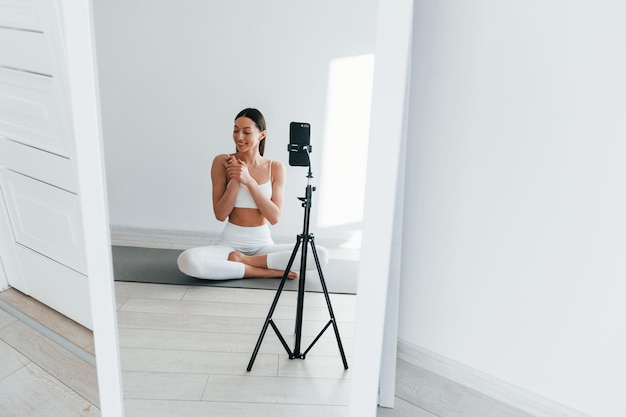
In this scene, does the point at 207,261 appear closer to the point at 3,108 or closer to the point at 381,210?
the point at 381,210

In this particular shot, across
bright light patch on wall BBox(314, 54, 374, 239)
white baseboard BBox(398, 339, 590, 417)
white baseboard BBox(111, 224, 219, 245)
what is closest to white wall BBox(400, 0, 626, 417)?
white baseboard BBox(398, 339, 590, 417)

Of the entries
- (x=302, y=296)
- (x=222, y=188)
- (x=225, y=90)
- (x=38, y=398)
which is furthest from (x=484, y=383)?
(x=38, y=398)

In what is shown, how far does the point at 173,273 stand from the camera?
123 centimetres

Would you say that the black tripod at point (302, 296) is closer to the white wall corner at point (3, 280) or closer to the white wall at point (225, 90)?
the white wall at point (225, 90)

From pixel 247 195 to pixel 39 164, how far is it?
103cm

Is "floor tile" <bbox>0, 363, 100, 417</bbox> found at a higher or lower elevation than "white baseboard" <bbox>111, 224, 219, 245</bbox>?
lower

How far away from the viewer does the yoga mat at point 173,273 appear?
117cm

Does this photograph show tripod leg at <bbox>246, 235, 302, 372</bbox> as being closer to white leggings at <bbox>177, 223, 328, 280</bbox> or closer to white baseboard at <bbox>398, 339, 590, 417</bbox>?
white leggings at <bbox>177, 223, 328, 280</bbox>

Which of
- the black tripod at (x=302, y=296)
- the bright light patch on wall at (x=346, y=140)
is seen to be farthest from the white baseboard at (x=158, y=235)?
the bright light patch on wall at (x=346, y=140)

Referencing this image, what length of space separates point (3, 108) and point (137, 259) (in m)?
0.92

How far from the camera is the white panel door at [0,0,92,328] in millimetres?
1383

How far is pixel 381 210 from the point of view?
1076mm

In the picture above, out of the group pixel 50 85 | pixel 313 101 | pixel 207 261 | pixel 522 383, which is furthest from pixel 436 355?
pixel 50 85

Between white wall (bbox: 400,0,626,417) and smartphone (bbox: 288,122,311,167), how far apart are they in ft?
1.84
